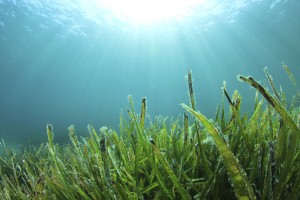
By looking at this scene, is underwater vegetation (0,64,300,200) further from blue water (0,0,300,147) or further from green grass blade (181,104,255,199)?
blue water (0,0,300,147)

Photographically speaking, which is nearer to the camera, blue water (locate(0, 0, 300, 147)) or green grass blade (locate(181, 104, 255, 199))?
green grass blade (locate(181, 104, 255, 199))

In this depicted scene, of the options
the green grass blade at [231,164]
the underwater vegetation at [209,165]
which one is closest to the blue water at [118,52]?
the underwater vegetation at [209,165]

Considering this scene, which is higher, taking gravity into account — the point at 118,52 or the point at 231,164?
the point at 118,52

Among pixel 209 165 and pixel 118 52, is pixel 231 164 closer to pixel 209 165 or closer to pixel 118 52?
pixel 209 165

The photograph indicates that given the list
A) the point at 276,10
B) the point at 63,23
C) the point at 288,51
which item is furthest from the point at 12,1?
the point at 288,51

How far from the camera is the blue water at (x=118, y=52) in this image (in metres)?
41.3

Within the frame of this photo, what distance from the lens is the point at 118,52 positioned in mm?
62375

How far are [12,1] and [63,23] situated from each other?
9066 millimetres

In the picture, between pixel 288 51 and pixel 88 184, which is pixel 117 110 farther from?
pixel 88 184

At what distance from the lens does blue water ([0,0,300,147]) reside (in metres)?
41.3

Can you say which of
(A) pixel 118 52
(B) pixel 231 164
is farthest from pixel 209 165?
(A) pixel 118 52

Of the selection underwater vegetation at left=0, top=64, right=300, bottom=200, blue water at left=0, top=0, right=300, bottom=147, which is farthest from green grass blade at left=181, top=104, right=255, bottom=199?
blue water at left=0, top=0, right=300, bottom=147

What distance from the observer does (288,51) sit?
6050 centimetres

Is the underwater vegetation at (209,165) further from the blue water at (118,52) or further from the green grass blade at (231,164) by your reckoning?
the blue water at (118,52)
